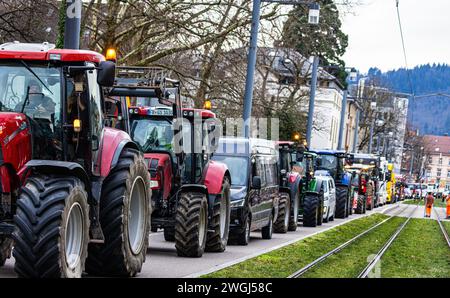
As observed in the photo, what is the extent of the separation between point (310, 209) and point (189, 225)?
16.9m

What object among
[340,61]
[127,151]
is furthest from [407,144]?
[127,151]

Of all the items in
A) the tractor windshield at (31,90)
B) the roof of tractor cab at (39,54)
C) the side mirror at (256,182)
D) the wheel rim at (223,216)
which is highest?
the roof of tractor cab at (39,54)

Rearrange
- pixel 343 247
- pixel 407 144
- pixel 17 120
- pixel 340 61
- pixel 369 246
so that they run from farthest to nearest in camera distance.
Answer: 1. pixel 407 144
2. pixel 340 61
3. pixel 369 246
4. pixel 343 247
5. pixel 17 120

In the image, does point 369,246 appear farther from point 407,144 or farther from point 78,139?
point 407,144

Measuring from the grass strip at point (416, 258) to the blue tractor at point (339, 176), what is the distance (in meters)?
9.47

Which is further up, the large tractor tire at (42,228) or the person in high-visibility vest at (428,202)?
the large tractor tire at (42,228)

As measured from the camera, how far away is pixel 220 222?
794 inches

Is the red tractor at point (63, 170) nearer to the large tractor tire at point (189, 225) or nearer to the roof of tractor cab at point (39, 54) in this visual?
the roof of tractor cab at point (39, 54)

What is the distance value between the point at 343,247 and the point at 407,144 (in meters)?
Answer: 143

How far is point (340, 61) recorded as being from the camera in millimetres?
95188

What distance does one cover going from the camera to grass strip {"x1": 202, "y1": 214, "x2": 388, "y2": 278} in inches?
635

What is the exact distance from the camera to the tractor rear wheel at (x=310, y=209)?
34.6m

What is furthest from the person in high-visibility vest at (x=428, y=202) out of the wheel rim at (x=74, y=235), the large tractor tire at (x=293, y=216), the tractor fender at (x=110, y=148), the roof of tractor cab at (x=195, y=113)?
the wheel rim at (x=74, y=235)

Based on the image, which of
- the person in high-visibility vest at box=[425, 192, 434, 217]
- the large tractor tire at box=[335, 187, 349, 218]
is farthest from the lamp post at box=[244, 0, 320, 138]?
the person in high-visibility vest at box=[425, 192, 434, 217]
